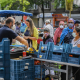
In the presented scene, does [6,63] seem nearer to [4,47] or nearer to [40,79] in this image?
[4,47]

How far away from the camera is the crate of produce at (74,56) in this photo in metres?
4.49

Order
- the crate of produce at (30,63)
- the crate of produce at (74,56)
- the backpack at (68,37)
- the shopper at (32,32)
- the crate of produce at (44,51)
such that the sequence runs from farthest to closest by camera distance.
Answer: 1. the backpack at (68,37)
2. the shopper at (32,32)
3. the crate of produce at (44,51)
4. the crate of produce at (30,63)
5. the crate of produce at (74,56)

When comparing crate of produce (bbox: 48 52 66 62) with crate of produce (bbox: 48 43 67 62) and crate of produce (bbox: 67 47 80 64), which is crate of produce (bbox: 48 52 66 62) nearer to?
crate of produce (bbox: 48 43 67 62)

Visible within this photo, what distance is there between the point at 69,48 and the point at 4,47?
199 cm

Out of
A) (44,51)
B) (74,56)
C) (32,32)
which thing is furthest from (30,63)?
(32,32)

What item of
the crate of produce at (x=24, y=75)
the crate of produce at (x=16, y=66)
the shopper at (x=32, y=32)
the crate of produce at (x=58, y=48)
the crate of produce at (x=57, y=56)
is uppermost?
the shopper at (x=32, y=32)

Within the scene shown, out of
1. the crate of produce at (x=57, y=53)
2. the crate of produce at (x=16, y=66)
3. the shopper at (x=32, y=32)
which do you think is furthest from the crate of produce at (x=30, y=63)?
the shopper at (x=32, y=32)

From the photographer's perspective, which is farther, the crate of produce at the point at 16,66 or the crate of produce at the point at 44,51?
the crate of produce at the point at 44,51

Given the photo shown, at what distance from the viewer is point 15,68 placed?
15.3 ft

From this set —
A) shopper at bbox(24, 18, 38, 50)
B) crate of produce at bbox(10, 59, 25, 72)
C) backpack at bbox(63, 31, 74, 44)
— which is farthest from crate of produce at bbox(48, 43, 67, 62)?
backpack at bbox(63, 31, 74, 44)

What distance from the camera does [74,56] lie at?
465cm

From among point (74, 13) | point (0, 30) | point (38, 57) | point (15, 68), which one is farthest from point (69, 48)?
point (74, 13)

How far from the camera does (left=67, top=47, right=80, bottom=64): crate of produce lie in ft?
14.7

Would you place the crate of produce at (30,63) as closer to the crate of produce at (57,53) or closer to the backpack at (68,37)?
the crate of produce at (57,53)
